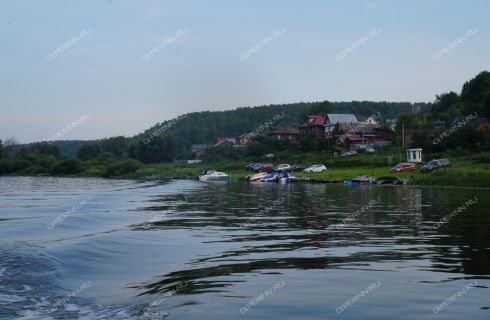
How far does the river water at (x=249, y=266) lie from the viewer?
38.4 feet

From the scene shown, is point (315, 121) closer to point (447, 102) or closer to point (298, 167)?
point (447, 102)

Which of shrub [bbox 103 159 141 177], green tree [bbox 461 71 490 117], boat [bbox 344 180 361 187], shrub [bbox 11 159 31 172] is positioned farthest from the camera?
shrub [bbox 11 159 31 172]

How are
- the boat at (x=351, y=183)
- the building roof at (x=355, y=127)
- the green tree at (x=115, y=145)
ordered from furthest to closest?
1. the green tree at (x=115, y=145)
2. the building roof at (x=355, y=127)
3. the boat at (x=351, y=183)

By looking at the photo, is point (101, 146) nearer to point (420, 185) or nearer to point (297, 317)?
point (420, 185)

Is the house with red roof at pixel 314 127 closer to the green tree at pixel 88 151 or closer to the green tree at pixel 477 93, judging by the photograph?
the green tree at pixel 477 93

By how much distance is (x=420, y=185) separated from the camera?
58.5 m

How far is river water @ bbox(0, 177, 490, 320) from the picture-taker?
1170cm

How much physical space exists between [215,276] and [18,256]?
291 inches

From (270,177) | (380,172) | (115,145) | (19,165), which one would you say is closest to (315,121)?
(270,177)

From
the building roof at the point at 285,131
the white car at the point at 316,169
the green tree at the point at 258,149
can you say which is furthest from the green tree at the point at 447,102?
the white car at the point at 316,169

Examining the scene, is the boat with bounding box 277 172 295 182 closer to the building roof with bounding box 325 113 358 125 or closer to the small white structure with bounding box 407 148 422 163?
the small white structure with bounding box 407 148 422 163

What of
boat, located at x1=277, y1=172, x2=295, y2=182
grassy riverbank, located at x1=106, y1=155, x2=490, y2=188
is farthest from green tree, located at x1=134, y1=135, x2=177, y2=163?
boat, located at x1=277, y1=172, x2=295, y2=182

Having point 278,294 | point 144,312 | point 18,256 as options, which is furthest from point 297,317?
point 18,256

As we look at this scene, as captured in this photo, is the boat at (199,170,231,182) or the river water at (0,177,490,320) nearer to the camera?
the river water at (0,177,490,320)
